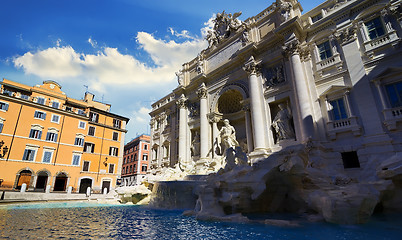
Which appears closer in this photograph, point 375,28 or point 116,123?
point 375,28

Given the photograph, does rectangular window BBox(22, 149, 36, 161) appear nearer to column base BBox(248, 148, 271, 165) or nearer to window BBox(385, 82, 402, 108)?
column base BBox(248, 148, 271, 165)

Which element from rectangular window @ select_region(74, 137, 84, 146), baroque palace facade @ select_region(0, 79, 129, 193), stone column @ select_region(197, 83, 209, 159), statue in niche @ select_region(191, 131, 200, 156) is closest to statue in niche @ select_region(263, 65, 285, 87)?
stone column @ select_region(197, 83, 209, 159)

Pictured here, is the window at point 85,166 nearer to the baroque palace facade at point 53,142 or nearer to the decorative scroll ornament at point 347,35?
the baroque palace facade at point 53,142

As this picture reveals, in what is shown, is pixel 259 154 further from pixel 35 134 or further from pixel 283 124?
pixel 35 134

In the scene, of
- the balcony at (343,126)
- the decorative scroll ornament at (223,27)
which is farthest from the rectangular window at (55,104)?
the balcony at (343,126)

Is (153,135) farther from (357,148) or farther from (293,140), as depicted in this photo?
(357,148)

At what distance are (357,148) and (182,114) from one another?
14719 millimetres

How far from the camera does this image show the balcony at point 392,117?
9820 millimetres

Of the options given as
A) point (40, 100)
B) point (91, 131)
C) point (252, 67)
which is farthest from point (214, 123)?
point (40, 100)

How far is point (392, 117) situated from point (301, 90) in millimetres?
4385

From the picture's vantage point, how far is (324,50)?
518 inches

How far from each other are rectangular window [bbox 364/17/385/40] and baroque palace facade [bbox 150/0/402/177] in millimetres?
49

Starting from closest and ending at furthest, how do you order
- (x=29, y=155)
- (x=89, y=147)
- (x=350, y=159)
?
1. (x=350, y=159)
2. (x=29, y=155)
3. (x=89, y=147)

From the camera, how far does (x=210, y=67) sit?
66.9 feet
